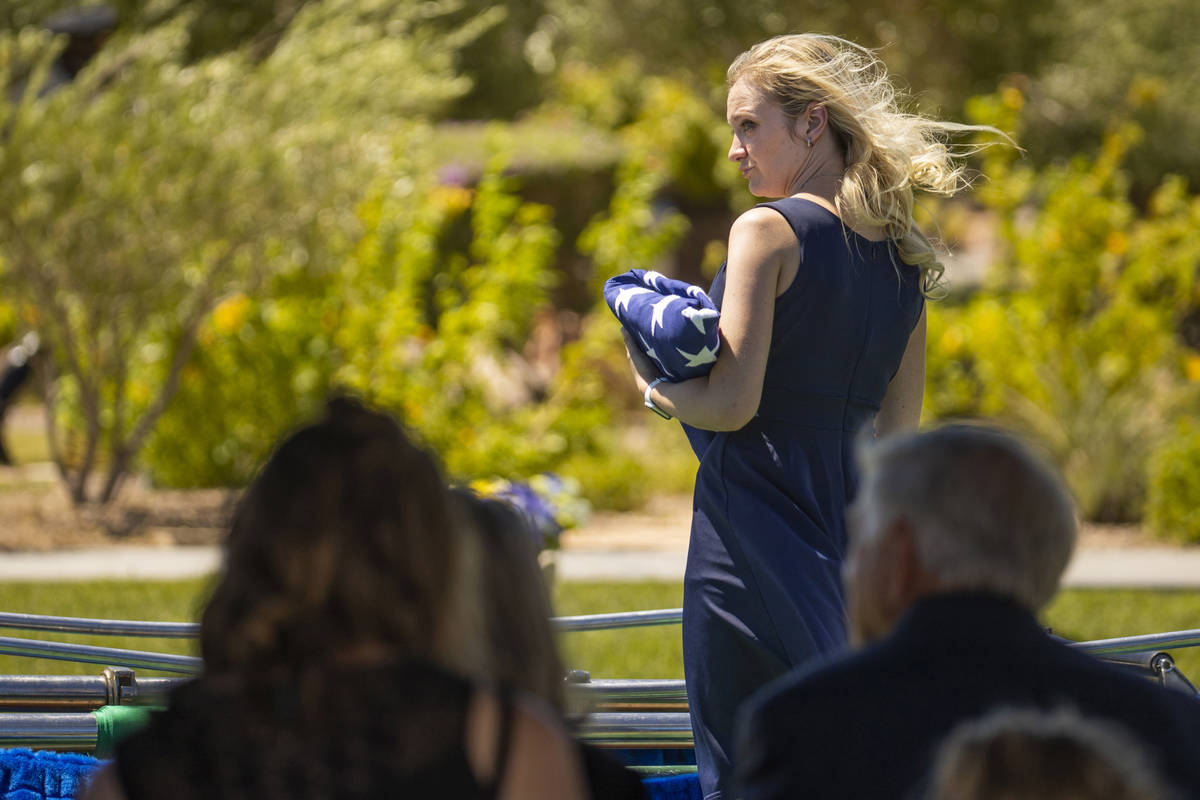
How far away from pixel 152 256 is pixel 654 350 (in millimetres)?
6676

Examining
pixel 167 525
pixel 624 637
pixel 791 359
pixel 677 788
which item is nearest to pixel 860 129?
pixel 791 359

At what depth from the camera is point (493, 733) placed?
1.31 meters

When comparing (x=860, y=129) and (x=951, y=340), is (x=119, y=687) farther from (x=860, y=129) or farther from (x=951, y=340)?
(x=951, y=340)

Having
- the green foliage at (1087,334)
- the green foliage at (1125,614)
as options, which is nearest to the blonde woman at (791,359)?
the green foliage at (1125,614)

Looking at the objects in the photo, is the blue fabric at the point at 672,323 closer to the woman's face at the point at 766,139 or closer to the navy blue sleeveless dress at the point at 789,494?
the navy blue sleeveless dress at the point at 789,494

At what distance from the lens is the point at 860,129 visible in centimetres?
252

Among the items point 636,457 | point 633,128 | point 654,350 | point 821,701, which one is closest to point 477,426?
point 636,457

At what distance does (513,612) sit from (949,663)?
449 mm

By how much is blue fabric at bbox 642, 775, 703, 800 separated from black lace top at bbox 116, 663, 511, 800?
4.67 feet

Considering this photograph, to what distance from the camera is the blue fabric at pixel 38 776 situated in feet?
8.07

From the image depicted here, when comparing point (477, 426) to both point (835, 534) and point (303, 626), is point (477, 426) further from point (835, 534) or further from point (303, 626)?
point (303, 626)

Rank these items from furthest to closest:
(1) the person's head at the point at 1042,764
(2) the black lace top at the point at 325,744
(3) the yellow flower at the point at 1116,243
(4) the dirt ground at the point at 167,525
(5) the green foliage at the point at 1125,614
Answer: (3) the yellow flower at the point at 1116,243
(4) the dirt ground at the point at 167,525
(5) the green foliage at the point at 1125,614
(2) the black lace top at the point at 325,744
(1) the person's head at the point at 1042,764

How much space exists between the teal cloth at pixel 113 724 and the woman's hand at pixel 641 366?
3.30 ft

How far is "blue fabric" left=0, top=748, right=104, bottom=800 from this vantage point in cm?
246
